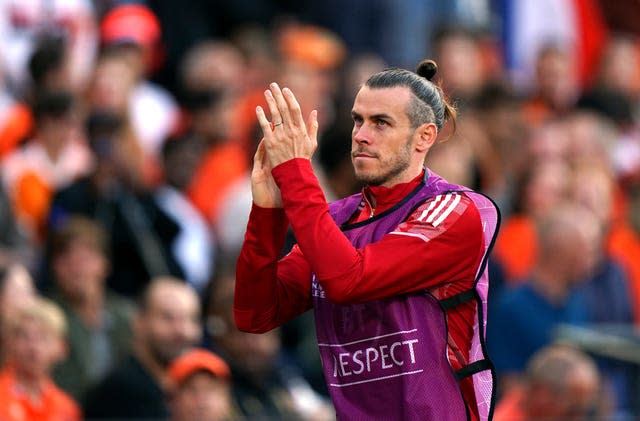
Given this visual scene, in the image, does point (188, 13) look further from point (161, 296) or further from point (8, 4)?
point (161, 296)

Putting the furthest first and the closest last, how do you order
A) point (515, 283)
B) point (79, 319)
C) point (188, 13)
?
1. point (188, 13)
2. point (515, 283)
3. point (79, 319)

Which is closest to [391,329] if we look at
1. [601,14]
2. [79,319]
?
[79,319]

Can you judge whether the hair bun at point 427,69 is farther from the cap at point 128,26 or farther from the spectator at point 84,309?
the cap at point 128,26

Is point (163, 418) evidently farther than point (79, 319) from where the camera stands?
No

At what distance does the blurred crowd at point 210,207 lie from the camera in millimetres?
7992

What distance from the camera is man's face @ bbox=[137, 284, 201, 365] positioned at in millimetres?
→ 8133

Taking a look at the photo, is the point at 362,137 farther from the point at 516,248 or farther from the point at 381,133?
the point at 516,248

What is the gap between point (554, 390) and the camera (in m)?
7.92

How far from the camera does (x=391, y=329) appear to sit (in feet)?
15.4

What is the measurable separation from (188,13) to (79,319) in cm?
405

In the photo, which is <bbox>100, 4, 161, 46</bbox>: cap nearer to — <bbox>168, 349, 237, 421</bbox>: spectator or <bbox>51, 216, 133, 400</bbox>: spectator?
<bbox>51, 216, 133, 400</bbox>: spectator

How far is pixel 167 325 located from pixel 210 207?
200 centimetres

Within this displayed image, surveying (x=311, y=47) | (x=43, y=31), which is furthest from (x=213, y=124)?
(x=311, y=47)

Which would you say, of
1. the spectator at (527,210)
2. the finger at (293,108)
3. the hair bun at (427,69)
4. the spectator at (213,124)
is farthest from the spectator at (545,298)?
the finger at (293,108)
